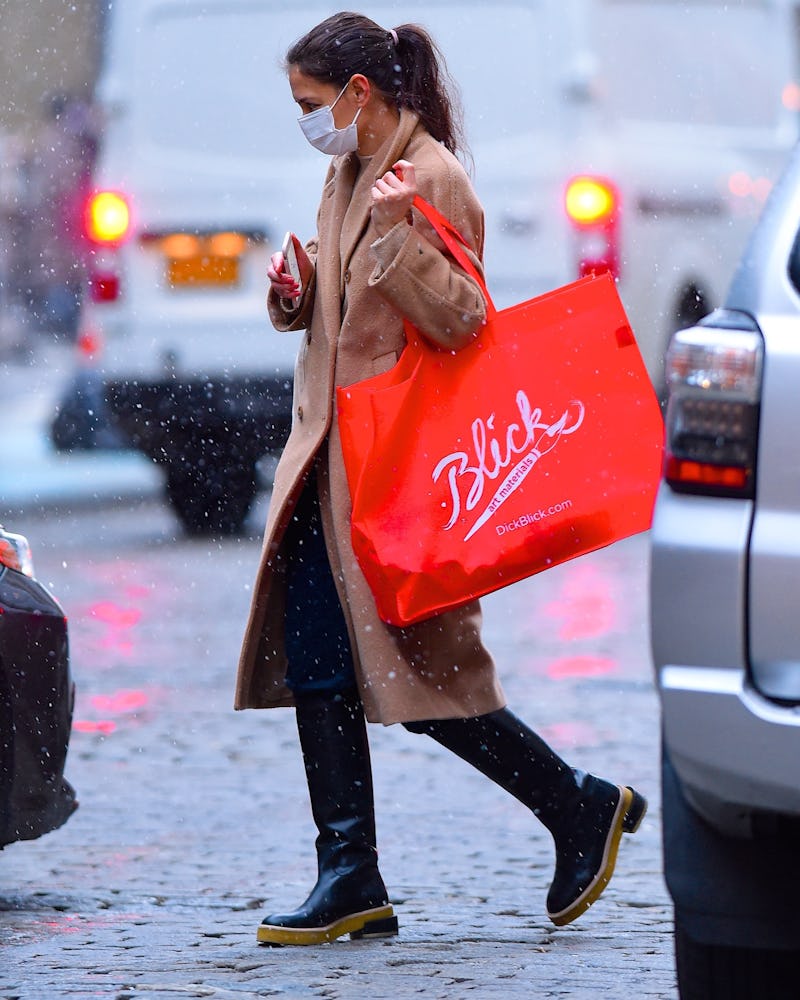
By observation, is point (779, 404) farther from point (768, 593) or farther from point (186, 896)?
point (186, 896)

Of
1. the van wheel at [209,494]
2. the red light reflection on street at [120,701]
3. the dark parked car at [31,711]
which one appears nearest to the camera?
the dark parked car at [31,711]

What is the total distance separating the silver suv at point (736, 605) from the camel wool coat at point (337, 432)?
1.02 metres

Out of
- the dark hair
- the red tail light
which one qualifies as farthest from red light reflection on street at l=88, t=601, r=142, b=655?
the dark hair

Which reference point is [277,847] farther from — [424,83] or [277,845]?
[424,83]

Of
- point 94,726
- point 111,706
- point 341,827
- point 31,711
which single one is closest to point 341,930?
point 341,827

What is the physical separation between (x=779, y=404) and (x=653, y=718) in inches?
155

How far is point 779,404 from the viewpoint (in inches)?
121

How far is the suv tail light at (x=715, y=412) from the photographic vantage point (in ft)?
10.2

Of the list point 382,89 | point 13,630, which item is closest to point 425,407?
point 382,89

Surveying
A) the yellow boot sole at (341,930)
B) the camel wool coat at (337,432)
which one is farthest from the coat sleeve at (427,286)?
the yellow boot sole at (341,930)

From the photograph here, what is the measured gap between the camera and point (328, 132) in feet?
14.1

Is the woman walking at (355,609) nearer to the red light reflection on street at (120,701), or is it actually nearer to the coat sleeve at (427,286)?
the coat sleeve at (427,286)

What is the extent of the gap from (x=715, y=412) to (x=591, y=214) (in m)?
8.31

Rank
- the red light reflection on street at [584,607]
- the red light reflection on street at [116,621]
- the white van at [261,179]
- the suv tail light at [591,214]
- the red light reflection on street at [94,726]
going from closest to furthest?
A: the red light reflection on street at [94,726]
the red light reflection on street at [116,621]
the red light reflection on street at [584,607]
the white van at [261,179]
the suv tail light at [591,214]
